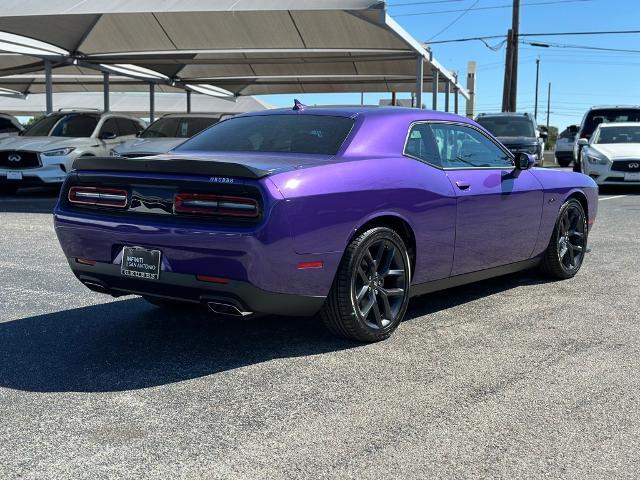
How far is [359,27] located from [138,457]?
14.1 m

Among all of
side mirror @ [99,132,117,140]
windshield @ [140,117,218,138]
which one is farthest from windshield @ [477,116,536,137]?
side mirror @ [99,132,117,140]

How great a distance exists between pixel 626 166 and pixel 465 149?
12.1m

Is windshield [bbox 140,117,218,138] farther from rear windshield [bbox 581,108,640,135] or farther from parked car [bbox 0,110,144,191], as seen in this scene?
rear windshield [bbox 581,108,640,135]

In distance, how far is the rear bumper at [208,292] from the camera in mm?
4094

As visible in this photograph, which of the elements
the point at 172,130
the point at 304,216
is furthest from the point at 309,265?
the point at 172,130

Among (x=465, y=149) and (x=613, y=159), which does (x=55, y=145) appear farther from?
(x=613, y=159)

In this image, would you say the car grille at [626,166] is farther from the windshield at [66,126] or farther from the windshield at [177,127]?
the windshield at [66,126]

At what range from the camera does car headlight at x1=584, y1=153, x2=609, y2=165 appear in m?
16.7

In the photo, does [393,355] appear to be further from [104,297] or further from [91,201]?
[104,297]

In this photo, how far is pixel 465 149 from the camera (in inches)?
223

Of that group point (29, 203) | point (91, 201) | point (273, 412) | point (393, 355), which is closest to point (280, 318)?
point (393, 355)

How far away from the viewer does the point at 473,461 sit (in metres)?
3.03

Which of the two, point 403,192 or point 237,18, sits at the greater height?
point 237,18

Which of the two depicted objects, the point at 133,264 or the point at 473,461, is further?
the point at 133,264
